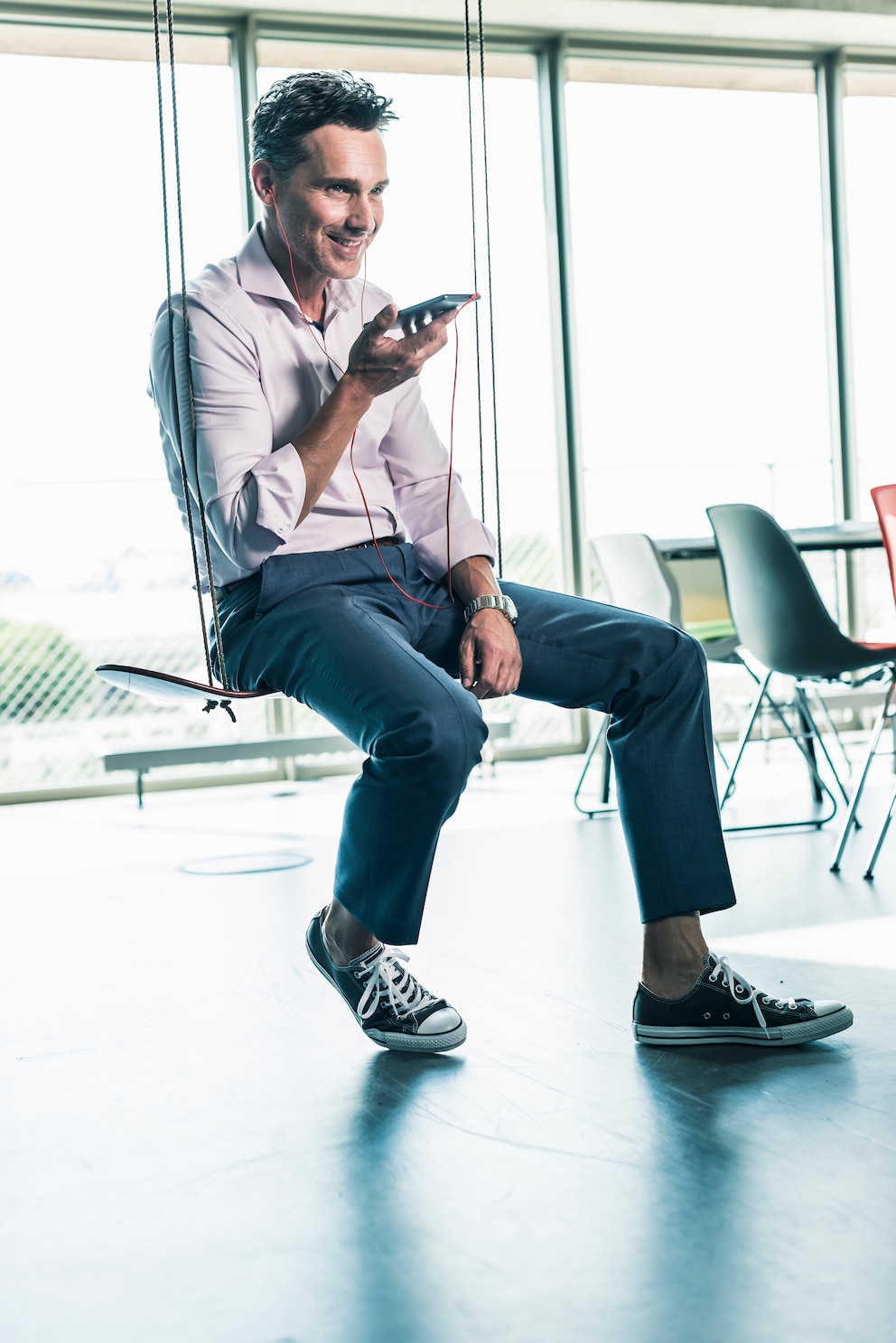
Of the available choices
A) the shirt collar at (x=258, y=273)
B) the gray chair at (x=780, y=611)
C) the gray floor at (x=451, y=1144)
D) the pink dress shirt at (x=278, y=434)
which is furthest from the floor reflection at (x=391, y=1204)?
the gray chair at (x=780, y=611)

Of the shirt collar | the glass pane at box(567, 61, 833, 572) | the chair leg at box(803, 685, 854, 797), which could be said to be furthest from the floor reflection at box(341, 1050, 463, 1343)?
the glass pane at box(567, 61, 833, 572)

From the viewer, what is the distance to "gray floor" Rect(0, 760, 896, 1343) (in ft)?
3.59

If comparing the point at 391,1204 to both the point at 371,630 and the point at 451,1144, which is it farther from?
the point at 371,630

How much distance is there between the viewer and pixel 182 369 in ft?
5.88

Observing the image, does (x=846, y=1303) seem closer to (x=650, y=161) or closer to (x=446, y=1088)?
(x=446, y=1088)

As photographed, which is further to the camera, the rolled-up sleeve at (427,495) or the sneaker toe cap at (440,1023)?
the rolled-up sleeve at (427,495)

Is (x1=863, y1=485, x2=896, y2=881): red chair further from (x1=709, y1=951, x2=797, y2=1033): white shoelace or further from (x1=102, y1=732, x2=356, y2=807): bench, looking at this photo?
(x1=102, y1=732, x2=356, y2=807): bench

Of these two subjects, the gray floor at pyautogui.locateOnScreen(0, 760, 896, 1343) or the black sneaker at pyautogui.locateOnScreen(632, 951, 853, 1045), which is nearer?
the gray floor at pyautogui.locateOnScreen(0, 760, 896, 1343)

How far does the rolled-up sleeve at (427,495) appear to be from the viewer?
1.96 meters

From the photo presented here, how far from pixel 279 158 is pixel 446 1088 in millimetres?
1295

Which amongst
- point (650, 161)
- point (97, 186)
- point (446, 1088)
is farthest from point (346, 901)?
point (650, 161)

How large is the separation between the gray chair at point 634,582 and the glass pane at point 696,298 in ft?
5.27

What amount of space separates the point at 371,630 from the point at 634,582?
2455mm

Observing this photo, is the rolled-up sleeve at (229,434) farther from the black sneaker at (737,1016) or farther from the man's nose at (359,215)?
the black sneaker at (737,1016)
